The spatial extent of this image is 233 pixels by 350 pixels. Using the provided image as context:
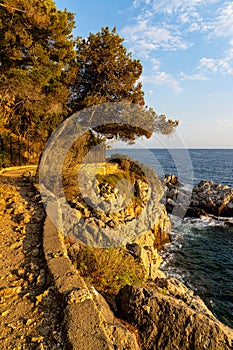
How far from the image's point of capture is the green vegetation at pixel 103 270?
3.95 meters

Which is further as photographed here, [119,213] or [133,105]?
[133,105]

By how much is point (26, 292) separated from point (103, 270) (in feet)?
4.91

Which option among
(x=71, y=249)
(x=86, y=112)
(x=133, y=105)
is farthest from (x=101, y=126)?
(x=71, y=249)

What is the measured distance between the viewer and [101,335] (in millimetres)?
2312

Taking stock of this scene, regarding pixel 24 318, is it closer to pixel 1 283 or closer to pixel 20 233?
pixel 1 283

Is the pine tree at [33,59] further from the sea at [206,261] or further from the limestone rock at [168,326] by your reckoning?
the sea at [206,261]

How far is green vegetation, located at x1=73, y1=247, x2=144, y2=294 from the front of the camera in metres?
3.95

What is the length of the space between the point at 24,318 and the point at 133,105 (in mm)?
13732

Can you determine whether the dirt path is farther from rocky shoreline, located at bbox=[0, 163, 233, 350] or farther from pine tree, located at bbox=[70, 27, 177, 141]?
pine tree, located at bbox=[70, 27, 177, 141]

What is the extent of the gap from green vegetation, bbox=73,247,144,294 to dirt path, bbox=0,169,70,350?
79cm

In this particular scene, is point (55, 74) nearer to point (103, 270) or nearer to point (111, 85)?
point (111, 85)

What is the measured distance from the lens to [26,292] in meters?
3.16

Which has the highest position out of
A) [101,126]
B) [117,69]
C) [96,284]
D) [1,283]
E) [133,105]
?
[117,69]

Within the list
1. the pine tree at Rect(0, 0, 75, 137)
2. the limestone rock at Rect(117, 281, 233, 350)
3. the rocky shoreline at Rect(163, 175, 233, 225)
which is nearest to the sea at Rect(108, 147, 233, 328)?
Answer: the rocky shoreline at Rect(163, 175, 233, 225)
